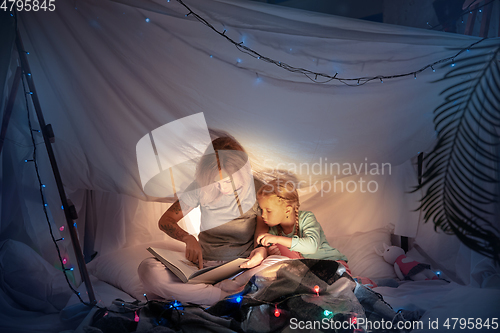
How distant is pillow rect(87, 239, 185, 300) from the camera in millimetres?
1774

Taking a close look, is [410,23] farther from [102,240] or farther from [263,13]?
[102,240]

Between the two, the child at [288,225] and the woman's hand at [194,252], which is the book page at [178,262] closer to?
the woman's hand at [194,252]

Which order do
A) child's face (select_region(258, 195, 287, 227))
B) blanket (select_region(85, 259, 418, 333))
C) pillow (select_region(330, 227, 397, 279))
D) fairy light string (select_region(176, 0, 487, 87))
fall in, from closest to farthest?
blanket (select_region(85, 259, 418, 333)), fairy light string (select_region(176, 0, 487, 87)), child's face (select_region(258, 195, 287, 227)), pillow (select_region(330, 227, 397, 279))

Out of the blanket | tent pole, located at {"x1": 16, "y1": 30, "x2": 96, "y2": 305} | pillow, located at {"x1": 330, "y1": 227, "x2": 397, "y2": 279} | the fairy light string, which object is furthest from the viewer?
pillow, located at {"x1": 330, "y1": 227, "x2": 397, "y2": 279}

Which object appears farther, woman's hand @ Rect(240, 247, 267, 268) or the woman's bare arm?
the woman's bare arm

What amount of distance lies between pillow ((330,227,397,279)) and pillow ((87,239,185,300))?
1.03 m

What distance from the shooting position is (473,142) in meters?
1.63

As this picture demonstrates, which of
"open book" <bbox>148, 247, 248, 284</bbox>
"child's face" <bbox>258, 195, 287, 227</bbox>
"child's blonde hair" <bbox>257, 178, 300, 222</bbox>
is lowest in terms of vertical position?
"open book" <bbox>148, 247, 248, 284</bbox>

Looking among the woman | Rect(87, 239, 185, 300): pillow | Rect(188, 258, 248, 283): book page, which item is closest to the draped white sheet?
the woman

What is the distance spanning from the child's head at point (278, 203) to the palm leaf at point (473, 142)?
785mm

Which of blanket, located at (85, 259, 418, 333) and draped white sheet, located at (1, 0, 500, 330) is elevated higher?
draped white sheet, located at (1, 0, 500, 330)

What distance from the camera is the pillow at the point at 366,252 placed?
1.91 m

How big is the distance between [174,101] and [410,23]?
1871mm

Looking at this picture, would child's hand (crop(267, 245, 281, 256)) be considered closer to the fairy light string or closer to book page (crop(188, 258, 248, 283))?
book page (crop(188, 258, 248, 283))
